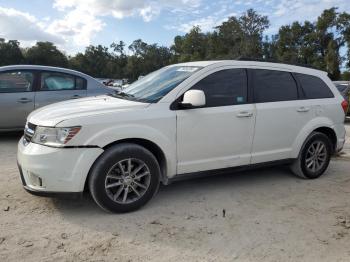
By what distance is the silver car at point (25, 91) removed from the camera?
7836mm

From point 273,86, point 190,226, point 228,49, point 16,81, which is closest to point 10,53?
point 228,49

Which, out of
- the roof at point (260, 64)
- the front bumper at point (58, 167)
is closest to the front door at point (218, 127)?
the roof at point (260, 64)

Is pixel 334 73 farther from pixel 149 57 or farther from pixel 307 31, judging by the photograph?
pixel 149 57

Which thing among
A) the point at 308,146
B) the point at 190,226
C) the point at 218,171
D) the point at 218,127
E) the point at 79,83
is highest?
the point at 79,83

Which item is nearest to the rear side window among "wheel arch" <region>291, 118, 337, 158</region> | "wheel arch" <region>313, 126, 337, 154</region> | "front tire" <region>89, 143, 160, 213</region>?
"wheel arch" <region>291, 118, 337, 158</region>

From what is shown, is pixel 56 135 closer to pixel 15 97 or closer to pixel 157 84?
pixel 157 84

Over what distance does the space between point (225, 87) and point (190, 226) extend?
6.10ft

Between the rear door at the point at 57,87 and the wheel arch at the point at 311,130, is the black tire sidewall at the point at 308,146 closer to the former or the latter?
the wheel arch at the point at 311,130

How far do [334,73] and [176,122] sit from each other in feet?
135

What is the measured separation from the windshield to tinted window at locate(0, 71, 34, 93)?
3412mm

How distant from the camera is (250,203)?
4766 millimetres

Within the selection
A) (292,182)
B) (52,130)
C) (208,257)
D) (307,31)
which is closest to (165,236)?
(208,257)

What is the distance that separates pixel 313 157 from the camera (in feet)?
19.4

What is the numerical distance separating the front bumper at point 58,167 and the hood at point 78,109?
313 millimetres
